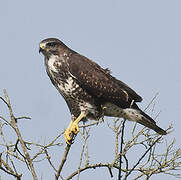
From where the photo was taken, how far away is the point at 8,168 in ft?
18.1

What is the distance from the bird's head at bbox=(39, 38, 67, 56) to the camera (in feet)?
26.3

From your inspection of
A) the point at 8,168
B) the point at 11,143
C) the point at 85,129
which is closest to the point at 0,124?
the point at 11,143

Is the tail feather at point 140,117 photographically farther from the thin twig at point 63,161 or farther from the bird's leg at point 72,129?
the thin twig at point 63,161

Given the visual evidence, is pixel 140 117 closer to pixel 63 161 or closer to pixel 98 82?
pixel 98 82

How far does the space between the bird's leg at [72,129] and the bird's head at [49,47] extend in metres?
1.24

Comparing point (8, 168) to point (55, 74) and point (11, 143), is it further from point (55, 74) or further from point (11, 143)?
point (55, 74)

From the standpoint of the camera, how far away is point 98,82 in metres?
8.04

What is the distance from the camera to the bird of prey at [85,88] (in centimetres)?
779

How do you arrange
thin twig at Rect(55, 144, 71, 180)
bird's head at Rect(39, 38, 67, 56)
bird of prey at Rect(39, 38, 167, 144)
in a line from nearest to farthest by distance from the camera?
thin twig at Rect(55, 144, 71, 180) < bird of prey at Rect(39, 38, 167, 144) < bird's head at Rect(39, 38, 67, 56)

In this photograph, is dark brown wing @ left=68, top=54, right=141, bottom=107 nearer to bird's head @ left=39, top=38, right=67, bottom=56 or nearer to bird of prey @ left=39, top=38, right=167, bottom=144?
bird of prey @ left=39, top=38, right=167, bottom=144

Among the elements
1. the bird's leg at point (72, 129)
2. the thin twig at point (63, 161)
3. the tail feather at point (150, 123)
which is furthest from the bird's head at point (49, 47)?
the thin twig at point (63, 161)

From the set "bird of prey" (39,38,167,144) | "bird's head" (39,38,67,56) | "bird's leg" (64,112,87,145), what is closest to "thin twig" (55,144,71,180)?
"bird's leg" (64,112,87,145)

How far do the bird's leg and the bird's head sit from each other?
4.07 feet

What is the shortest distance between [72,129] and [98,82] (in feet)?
3.36
